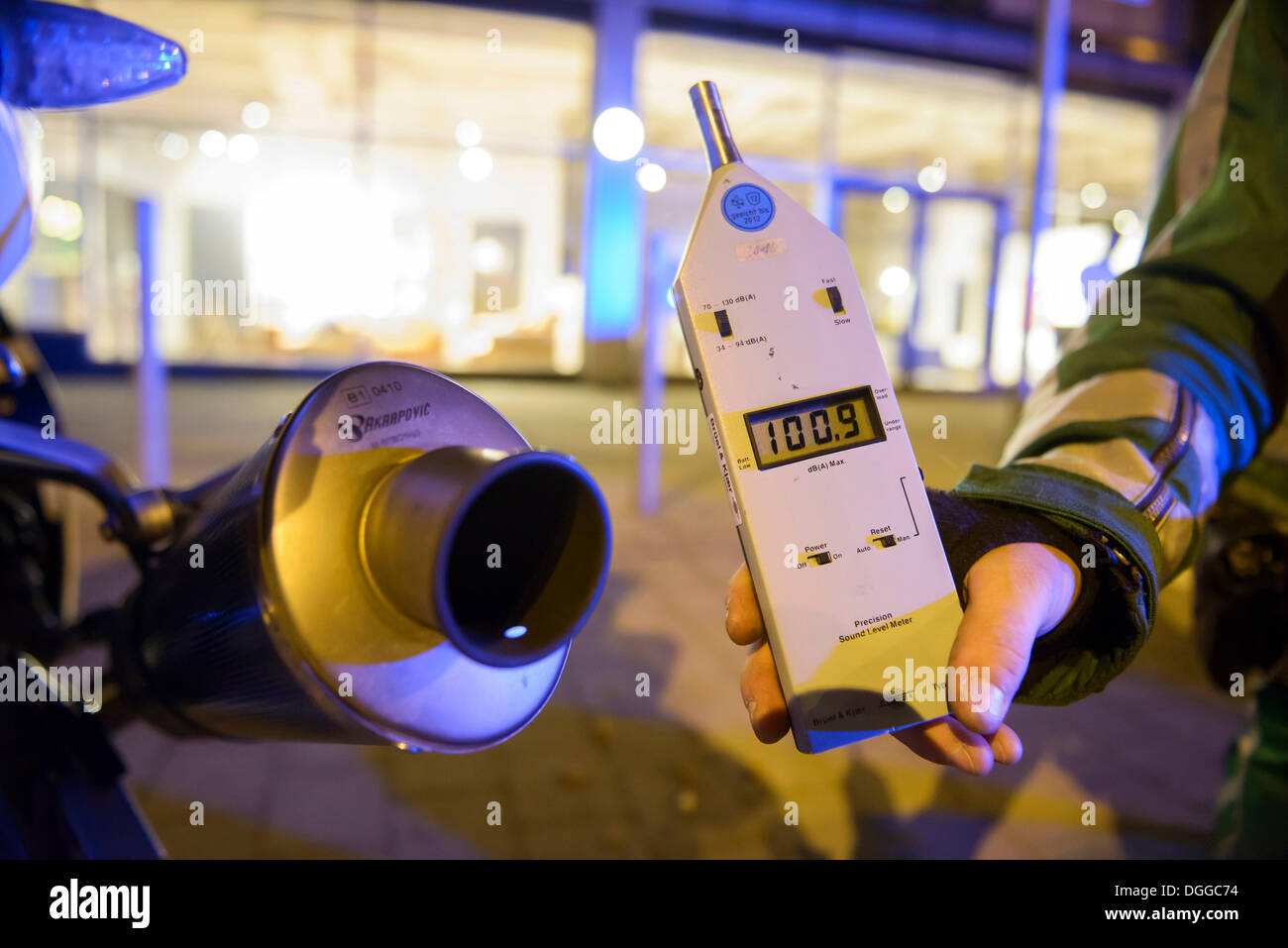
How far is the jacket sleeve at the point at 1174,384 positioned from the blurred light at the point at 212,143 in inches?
413

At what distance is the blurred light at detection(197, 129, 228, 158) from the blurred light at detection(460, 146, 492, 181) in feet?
8.57

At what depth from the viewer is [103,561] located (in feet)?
12.2

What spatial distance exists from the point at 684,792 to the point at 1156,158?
1285 cm

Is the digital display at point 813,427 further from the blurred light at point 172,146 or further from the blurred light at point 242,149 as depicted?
the blurred light at point 172,146

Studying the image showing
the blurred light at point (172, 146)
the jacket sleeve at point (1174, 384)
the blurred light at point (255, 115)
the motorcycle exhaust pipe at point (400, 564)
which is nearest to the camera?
the motorcycle exhaust pipe at point (400, 564)

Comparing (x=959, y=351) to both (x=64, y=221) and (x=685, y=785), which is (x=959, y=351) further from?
(x=64, y=221)

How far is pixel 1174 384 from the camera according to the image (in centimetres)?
95

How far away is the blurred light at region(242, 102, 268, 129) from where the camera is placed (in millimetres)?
9289

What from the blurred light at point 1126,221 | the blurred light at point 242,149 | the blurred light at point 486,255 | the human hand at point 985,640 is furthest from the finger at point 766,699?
the blurred light at point 1126,221

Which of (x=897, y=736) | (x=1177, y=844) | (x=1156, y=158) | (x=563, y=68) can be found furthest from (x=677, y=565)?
(x=1156, y=158)

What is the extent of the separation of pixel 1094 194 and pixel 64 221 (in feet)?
43.5

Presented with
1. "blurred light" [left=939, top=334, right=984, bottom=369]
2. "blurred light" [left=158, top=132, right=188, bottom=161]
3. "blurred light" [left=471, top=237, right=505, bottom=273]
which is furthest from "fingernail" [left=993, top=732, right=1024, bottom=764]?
"blurred light" [left=939, top=334, right=984, bottom=369]

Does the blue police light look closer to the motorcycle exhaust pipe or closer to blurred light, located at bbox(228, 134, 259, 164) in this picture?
the motorcycle exhaust pipe

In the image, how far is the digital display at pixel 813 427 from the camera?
25.4 inches
